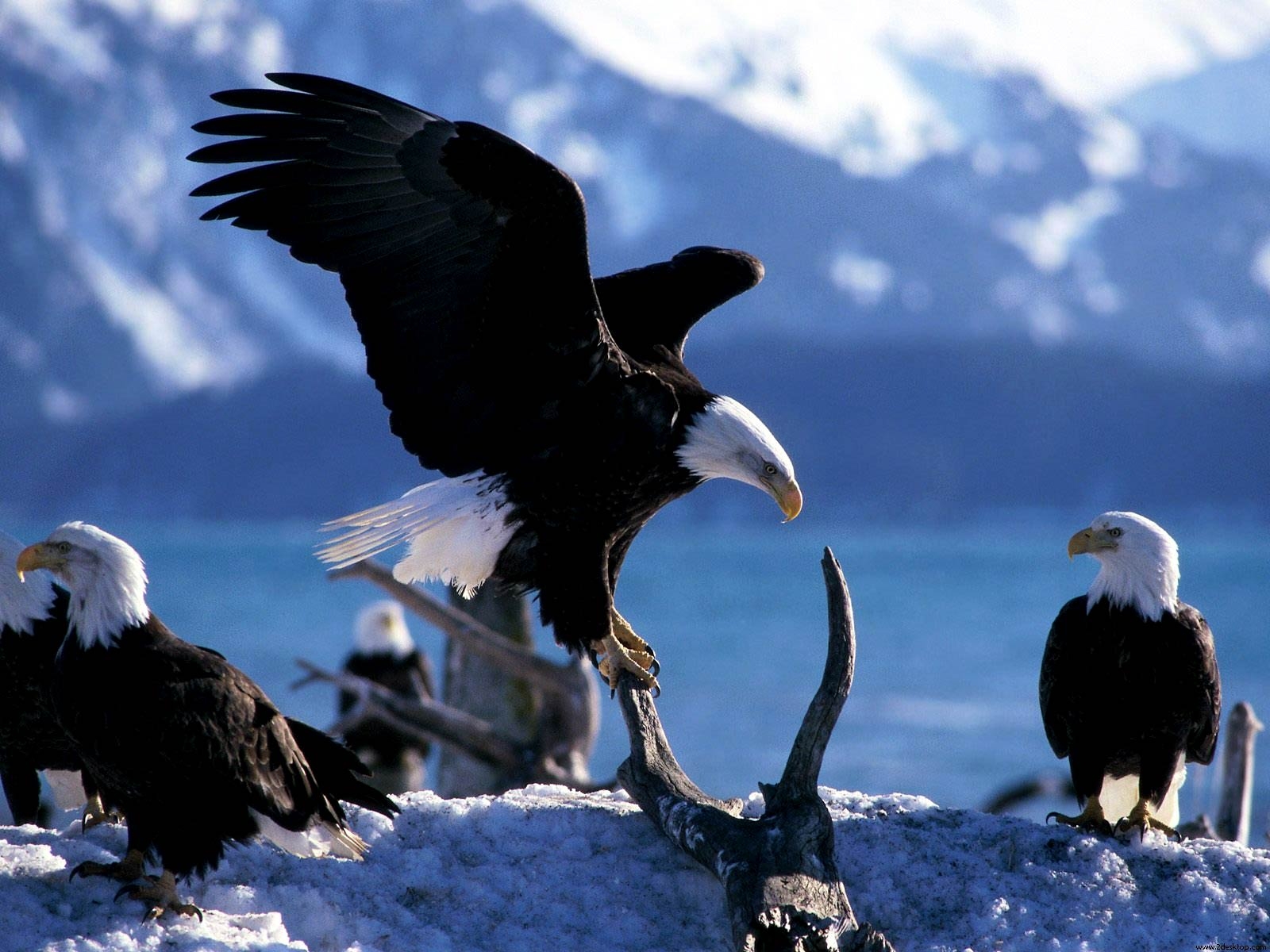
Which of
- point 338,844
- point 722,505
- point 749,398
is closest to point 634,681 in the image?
point 338,844

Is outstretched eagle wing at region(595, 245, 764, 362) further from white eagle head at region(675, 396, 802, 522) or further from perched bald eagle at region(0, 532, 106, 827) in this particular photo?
perched bald eagle at region(0, 532, 106, 827)

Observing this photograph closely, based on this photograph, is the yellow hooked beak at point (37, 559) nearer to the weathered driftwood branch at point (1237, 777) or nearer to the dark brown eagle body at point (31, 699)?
the dark brown eagle body at point (31, 699)

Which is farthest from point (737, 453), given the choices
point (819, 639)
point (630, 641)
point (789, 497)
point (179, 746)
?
point (819, 639)

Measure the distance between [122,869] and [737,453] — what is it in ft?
6.70

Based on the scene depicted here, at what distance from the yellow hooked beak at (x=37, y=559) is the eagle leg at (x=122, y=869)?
66cm

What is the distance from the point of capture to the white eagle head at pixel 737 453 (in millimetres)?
4535

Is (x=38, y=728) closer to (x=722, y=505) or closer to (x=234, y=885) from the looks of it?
(x=234, y=885)

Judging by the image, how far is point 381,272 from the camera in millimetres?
4293

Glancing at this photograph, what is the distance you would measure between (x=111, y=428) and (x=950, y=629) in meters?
133

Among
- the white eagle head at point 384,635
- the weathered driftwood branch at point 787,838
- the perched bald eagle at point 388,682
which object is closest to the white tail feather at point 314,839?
the weathered driftwood branch at point 787,838

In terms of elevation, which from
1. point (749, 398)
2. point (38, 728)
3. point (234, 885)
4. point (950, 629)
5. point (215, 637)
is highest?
point (749, 398)

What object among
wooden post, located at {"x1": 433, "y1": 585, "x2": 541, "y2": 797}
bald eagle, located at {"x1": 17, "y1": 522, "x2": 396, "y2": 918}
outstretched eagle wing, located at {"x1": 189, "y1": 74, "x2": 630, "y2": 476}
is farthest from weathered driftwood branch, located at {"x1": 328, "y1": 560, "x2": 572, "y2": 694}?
bald eagle, located at {"x1": 17, "y1": 522, "x2": 396, "y2": 918}

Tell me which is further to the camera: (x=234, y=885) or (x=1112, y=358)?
(x=1112, y=358)

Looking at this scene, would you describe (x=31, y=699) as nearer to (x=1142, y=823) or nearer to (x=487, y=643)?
(x=1142, y=823)
